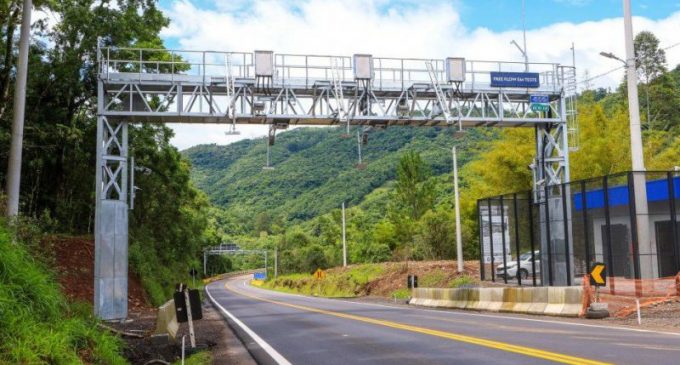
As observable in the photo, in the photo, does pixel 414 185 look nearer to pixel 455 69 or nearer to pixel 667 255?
pixel 455 69

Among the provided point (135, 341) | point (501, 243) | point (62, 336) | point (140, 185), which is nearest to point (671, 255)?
point (501, 243)

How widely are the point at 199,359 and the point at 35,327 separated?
3827 mm

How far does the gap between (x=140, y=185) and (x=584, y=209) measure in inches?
1037

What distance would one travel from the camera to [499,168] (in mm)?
46000

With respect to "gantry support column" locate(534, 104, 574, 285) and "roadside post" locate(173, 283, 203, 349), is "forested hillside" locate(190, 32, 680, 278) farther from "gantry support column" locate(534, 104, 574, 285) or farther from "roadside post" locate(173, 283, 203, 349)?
"roadside post" locate(173, 283, 203, 349)

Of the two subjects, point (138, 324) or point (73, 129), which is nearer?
point (138, 324)

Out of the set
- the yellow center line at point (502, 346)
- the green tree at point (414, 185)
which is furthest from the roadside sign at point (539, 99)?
the green tree at point (414, 185)

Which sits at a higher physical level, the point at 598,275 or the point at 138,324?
the point at 598,275

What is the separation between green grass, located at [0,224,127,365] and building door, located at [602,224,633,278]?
16192mm

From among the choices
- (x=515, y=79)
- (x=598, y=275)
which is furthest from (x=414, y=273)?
(x=598, y=275)

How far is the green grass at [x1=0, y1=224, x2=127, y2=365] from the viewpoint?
8.37 m

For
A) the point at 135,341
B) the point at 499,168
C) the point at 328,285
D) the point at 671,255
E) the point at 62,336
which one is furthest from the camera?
the point at 328,285

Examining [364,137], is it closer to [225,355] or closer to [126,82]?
[126,82]

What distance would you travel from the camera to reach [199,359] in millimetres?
12344
